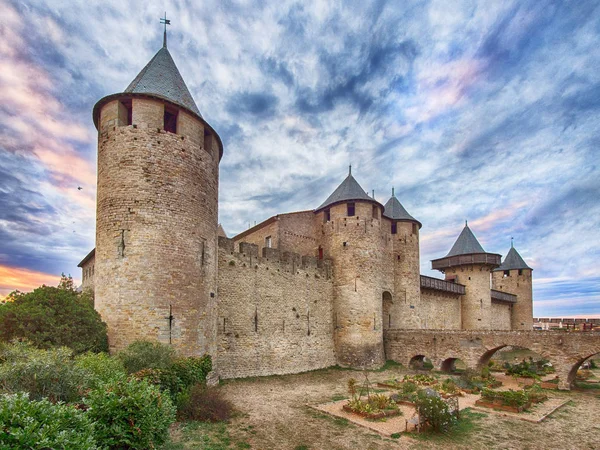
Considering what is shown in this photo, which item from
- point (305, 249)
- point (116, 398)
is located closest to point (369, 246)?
point (305, 249)

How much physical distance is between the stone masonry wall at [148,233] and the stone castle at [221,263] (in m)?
0.03

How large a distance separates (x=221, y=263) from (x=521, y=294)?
122 ft

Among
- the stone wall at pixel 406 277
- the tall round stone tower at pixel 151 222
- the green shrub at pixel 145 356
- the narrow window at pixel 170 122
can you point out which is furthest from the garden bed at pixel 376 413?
the stone wall at pixel 406 277

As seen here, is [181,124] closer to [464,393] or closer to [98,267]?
[98,267]

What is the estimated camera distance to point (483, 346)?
1934 centimetres

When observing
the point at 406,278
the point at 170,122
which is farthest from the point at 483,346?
the point at 170,122

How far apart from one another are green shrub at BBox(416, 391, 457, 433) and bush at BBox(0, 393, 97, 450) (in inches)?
317

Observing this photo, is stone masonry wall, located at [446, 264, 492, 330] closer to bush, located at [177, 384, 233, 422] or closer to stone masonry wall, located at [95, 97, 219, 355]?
stone masonry wall, located at [95, 97, 219, 355]

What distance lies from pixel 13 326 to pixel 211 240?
6.35m

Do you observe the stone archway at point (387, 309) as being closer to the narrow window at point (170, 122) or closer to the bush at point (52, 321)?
the narrow window at point (170, 122)

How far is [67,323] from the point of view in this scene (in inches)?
405

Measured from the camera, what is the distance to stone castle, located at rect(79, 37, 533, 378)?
12.0 m

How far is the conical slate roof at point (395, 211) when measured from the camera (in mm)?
26433

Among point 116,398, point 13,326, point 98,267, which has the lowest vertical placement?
point 116,398
